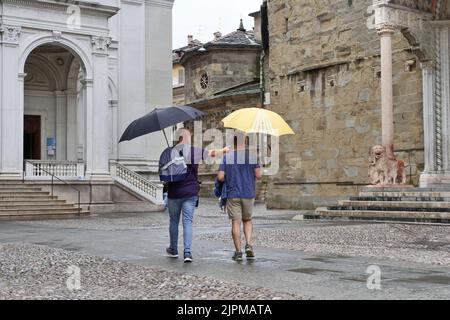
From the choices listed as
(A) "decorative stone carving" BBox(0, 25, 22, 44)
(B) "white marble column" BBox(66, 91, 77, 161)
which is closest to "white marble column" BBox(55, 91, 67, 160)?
(B) "white marble column" BBox(66, 91, 77, 161)

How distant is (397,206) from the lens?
17156mm

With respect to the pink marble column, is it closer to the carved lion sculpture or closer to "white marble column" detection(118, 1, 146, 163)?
the carved lion sculpture

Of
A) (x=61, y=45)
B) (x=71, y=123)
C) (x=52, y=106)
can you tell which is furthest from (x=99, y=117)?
(x=52, y=106)

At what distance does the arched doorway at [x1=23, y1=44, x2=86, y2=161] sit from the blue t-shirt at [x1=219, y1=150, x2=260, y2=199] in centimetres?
2237

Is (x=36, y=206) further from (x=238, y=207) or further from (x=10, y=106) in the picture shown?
(x=238, y=207)

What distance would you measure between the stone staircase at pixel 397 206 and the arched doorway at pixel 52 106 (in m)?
15.9

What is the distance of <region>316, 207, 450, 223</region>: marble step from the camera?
15.6 metres

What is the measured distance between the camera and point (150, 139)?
33812 mm

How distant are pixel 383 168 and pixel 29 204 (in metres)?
12.3

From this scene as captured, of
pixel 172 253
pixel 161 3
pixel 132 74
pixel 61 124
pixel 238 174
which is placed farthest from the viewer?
pixel 161 3

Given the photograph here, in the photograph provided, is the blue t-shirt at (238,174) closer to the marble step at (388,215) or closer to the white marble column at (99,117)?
the marble step at (388,215)

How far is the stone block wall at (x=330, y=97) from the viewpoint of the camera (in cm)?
2084

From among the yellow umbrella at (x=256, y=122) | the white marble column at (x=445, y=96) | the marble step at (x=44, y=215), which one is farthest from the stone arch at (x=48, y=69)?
the yellow umbrella at (x=256, y=122)
